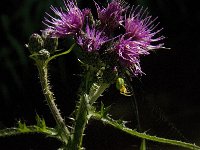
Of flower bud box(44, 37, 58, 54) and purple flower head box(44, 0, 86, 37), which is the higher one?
purple flower head box(44, 0, 86, 37)

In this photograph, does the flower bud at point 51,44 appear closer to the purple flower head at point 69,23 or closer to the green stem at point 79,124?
the purple flower head at point 69,23

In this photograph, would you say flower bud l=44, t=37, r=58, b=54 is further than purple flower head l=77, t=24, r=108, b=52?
Yes

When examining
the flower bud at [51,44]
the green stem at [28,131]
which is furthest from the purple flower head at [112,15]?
the green stem at [28,131]

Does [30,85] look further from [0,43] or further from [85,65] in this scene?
[85,65]

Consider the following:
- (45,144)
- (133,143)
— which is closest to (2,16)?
(45,144)

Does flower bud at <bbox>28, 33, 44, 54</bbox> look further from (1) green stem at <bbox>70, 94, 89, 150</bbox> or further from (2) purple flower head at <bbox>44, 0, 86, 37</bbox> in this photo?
(1) green stem at <bbox>70, 94, 89, 150</bbox>

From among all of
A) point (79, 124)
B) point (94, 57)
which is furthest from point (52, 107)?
point (94, 57)

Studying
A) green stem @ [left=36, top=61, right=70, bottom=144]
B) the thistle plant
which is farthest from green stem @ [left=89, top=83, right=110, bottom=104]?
green stem @ [left=36, top=61, right=70, bottom=144]
